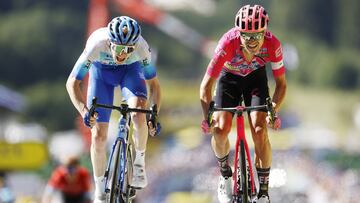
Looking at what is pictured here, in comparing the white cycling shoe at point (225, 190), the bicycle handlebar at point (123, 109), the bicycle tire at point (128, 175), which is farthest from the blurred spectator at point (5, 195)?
the bicycle handlebar at point (123, 109)

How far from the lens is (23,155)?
35344 mm

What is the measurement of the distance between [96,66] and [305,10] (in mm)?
81590

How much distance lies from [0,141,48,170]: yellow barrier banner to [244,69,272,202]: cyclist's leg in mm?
23372

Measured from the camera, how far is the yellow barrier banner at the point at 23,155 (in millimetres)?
34844

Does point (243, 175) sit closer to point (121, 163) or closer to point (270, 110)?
point (270, 110)

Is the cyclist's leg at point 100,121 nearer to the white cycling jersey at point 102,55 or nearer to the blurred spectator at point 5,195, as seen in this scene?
the white cycling jersey at point 102,55

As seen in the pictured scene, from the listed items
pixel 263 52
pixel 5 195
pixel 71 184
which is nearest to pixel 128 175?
pixel 263 52

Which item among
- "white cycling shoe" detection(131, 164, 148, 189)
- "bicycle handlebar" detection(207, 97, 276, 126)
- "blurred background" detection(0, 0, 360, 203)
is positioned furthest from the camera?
"blurred background" detection(0, 0, 360, 203)

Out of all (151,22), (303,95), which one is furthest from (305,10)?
(151,22)

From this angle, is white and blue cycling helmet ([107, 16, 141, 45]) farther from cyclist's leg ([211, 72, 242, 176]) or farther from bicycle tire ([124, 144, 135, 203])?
bicycle tire ([124, 144, 135, 203])

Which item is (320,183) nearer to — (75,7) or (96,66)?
(96,66)

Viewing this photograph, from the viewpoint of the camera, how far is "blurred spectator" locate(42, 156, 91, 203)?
51.9ft

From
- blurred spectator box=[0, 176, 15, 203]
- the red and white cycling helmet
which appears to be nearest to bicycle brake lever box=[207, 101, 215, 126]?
the red and white cycling helmet

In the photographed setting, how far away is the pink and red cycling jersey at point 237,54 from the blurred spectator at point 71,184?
4.83 metres
